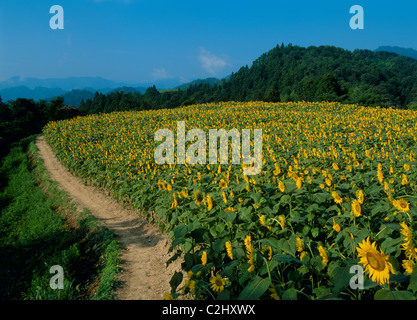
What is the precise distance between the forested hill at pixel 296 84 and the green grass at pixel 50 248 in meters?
22.6

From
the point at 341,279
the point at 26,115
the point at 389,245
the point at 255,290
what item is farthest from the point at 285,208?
the point at 26,115

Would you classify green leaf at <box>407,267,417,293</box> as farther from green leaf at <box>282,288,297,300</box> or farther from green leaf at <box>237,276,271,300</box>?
green leaf at <box>237,276,271,300</box>

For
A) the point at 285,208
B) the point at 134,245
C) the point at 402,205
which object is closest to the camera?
the point at 402,205

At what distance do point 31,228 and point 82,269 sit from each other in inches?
139

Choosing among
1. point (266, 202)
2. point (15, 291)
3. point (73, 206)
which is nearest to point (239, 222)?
point (266, 202)

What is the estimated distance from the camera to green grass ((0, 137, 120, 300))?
4.86 metres

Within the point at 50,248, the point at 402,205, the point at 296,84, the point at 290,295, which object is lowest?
the point at 50,248

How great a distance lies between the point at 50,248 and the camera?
6.61 meters

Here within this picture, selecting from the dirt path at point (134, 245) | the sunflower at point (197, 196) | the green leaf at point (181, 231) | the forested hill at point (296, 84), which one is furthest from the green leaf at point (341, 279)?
the forested hill at point (296, 84)

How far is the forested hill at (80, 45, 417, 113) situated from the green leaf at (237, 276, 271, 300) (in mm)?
24174

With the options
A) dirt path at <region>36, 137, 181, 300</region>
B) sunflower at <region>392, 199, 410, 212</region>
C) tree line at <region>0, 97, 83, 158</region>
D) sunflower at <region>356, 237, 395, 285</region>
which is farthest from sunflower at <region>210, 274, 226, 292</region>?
tree line at <region>0, 97, 83, 158</region>

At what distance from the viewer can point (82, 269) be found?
5.62 metres

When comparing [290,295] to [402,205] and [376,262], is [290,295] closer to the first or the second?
[376,262]

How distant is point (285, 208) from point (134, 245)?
11.8 ft
